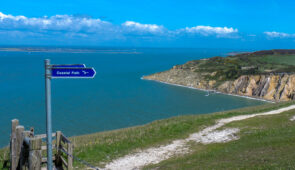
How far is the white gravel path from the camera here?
17.2 metres

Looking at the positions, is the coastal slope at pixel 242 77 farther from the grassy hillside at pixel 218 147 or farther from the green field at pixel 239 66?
the grassy hillside at pixel 218 147

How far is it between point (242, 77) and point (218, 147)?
233ft

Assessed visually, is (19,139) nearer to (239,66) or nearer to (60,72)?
(60,72)

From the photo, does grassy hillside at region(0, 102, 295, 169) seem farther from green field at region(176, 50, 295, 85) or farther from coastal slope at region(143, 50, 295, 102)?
green field at region(176, 50, 295, 85)

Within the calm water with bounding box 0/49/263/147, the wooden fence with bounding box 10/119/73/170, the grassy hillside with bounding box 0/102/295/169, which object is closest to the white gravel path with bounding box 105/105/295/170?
the grassy hillside with bounding box 0/102/295/169

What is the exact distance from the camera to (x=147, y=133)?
2358cm

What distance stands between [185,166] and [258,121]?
1467cm

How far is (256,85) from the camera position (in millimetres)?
82000

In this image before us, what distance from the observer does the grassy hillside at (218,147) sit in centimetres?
1388

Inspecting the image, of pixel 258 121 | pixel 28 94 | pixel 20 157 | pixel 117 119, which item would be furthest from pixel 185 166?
pixel 28 94

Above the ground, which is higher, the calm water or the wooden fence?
the wooden fence

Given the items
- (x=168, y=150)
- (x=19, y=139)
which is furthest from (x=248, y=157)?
(x=19, y=139)

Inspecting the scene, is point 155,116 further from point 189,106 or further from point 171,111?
point 189,106

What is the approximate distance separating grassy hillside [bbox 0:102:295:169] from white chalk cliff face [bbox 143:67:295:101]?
1928 inches
